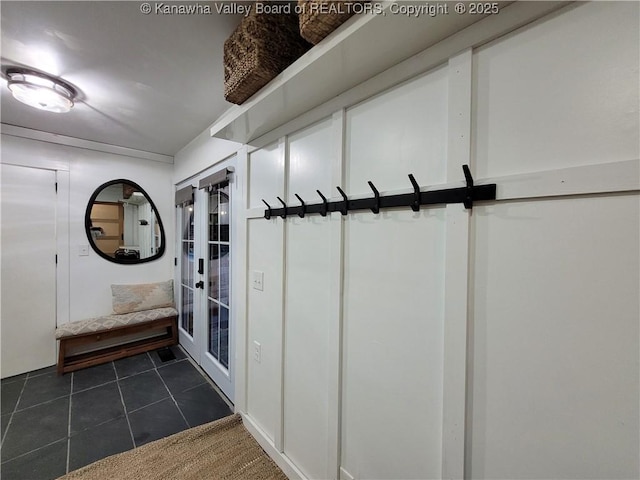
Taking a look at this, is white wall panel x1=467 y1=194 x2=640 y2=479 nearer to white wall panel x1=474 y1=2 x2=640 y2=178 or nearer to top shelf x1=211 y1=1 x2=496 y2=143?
white wall panel x1=474 y1=2 x2=640 y2=178

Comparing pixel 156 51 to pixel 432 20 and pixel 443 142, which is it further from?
pixel 443 142

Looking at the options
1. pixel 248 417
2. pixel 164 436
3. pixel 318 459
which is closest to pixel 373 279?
pixel 318 459

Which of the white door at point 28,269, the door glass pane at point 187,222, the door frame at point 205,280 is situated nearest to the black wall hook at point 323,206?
the door frame at point 205,280

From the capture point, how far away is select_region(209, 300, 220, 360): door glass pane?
96.7 inches

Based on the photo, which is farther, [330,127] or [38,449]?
[38,449]

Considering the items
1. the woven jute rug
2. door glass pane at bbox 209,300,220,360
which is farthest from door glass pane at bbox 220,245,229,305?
the woven jute rug

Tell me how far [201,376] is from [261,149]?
90.3 inches

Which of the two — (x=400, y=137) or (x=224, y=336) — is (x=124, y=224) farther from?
(x=400, y=137)

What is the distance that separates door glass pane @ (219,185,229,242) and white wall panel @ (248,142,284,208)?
0.61 meters

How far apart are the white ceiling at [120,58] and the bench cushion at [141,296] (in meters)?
1.80

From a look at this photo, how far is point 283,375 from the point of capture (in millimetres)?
1496

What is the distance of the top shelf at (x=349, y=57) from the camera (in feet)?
2.45

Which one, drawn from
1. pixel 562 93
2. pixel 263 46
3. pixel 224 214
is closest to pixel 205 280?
pixel 224 214

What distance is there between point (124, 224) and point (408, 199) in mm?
3483
